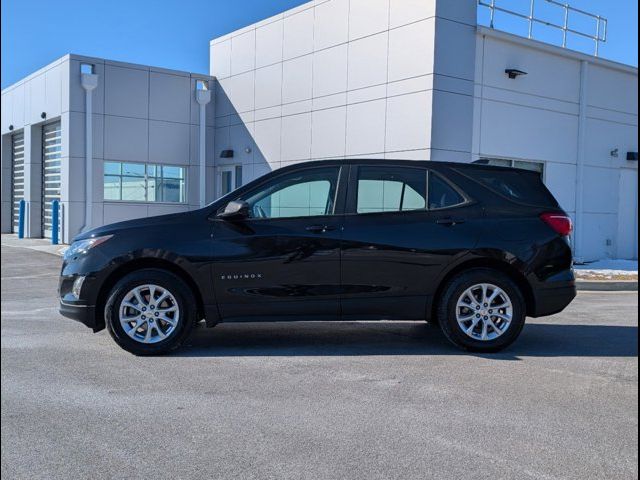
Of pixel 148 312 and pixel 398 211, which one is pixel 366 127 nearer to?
pixel 398 211

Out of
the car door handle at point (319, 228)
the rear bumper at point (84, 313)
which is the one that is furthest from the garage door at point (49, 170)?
the car door handle at point (319, 228)

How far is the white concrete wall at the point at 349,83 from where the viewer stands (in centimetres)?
1385

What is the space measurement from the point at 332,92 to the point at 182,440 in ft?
43.9

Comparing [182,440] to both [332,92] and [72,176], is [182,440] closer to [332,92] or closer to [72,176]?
[332,92]

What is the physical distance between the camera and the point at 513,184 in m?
6.61

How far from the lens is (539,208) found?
6520 millimetres

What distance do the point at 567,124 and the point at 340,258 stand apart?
39.8ft

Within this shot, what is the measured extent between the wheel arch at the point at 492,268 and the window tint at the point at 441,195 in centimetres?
62

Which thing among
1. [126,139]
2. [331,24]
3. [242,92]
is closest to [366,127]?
[331,24]

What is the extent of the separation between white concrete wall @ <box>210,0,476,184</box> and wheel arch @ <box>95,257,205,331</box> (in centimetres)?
866

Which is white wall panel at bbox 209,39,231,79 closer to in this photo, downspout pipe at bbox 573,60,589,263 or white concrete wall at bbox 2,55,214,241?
white concrete wall at bbox 2,55,214,241

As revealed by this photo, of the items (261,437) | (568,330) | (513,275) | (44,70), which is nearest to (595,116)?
(568,330)

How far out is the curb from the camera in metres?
12.1

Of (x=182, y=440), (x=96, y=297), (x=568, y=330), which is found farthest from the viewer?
(x=568, y=330)
